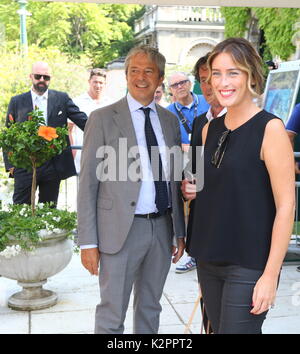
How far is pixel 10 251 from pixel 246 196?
2.60m

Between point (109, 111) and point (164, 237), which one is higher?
point (109, 111)

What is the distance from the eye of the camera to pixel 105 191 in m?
2.96

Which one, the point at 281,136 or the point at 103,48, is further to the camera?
the point at 103,48

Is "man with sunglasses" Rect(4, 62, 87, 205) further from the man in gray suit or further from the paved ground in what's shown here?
the man in gray suit

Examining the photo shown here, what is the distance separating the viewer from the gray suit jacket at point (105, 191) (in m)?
2.92

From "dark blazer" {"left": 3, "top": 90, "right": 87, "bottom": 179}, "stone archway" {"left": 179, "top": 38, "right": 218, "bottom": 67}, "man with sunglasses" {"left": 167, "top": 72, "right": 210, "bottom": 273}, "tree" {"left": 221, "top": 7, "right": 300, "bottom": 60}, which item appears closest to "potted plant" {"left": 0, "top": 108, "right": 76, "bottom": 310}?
"dark blazer" {"left": 3, "top": 90, "right": 87, "bottom": 179}

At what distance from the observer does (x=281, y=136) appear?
2203mm

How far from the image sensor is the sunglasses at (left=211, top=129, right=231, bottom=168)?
2.36 meters

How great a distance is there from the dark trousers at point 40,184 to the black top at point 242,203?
12.2ft

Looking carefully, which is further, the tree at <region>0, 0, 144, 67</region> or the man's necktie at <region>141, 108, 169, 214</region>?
the tree at <region>0, 0, 144, 67</region>

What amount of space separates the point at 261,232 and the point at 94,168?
106cm
